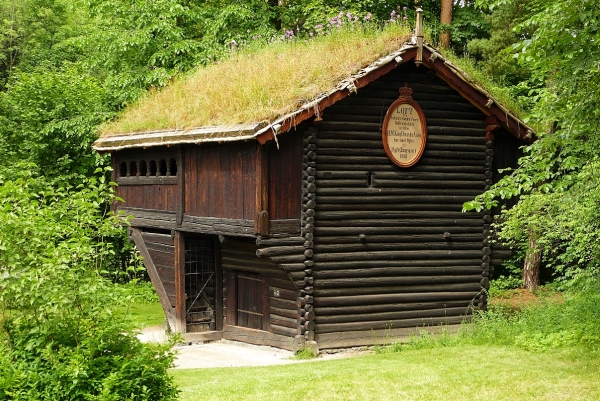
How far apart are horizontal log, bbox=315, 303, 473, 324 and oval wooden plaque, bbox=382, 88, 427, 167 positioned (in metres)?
3.13

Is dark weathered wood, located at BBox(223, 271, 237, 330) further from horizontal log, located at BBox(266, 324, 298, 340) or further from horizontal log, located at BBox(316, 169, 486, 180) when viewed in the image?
horizontal log, located at BBox(316, 169, 486, 180)

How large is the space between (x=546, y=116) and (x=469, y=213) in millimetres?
5340

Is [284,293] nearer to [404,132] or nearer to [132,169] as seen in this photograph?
[404,132]

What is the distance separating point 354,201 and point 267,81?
3.08 meters

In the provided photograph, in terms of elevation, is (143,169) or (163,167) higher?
(163,167)

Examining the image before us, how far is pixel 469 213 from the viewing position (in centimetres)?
1797

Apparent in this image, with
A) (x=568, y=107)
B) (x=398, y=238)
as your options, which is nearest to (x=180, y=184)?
(x=398, y=238)

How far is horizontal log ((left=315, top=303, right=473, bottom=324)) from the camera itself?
16891mm

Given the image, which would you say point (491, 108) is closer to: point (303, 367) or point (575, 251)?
point (575, 251)

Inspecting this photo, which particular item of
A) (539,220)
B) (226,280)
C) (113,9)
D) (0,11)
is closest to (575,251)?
(539,220)

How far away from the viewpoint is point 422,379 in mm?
12734

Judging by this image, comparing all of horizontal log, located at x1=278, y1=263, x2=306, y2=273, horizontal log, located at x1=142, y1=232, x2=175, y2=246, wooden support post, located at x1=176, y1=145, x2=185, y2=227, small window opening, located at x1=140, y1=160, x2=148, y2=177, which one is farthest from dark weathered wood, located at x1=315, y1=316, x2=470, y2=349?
small window opening, located at x1=140, y1=160, x2=148, y2=177

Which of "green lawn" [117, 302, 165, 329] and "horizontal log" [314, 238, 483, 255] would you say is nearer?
"horizontal log" [314, 238, 483, 255]

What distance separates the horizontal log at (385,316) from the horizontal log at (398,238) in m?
1.47
